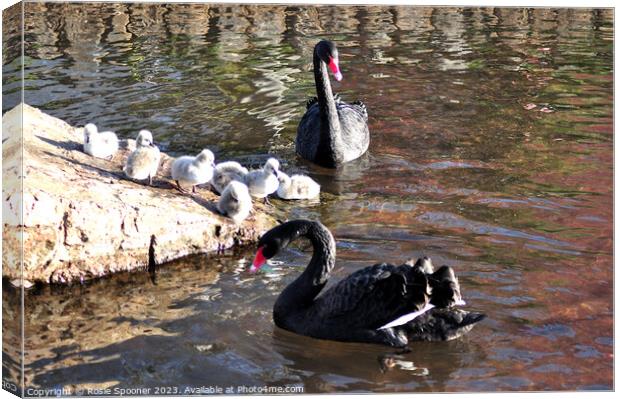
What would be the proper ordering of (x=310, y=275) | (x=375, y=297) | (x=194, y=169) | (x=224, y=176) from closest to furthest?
(x=375, y=297) < (x=310, y=275) < (x=194, y=169) < (x=224, y=176)

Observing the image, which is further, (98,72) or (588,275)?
(98,72)

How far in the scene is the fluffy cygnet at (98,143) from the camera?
7258 millimetres

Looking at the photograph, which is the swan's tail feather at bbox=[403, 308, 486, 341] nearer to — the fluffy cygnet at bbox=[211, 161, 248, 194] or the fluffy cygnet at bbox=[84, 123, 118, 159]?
the fluffy cygnet at bbox=[211, 161, 248, 194]

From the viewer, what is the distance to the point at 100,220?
626cm

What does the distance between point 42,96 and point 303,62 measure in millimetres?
2785

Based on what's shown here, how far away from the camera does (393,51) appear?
26.2ft

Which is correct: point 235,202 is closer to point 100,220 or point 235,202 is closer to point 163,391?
point 100,220

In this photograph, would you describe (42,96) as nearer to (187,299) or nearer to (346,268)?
(187,299)

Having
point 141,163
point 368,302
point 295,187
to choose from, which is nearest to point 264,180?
point 295,187

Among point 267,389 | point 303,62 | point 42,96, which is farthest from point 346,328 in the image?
point 303,62

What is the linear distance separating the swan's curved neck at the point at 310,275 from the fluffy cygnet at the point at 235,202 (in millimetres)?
1077

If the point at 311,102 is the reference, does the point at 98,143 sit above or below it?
above

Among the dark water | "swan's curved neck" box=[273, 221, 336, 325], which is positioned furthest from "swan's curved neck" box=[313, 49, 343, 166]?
"swan's curved neck" box=[273, 221, 336, 325]

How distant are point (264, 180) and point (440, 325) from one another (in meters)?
2.07
